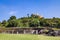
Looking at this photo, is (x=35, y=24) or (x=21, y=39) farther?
(x=35, y=24)

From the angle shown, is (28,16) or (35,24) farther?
(28,16)

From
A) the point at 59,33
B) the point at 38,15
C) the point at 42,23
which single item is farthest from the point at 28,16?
the point at 59,33

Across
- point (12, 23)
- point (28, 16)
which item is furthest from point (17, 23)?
point (28, 16)

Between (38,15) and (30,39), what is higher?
(38,15)

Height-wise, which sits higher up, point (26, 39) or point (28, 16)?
point (28, 16)

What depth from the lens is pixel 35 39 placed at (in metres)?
13.9

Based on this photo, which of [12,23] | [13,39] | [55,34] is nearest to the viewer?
[13,39]

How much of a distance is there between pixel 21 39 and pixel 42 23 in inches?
1101

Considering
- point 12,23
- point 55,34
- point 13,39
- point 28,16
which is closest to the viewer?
point 13,39

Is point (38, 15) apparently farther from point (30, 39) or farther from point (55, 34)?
point (30, 39)

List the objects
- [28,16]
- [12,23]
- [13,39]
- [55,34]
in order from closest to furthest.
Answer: [13,39]
[55,34]
[12,23]
[28,16]

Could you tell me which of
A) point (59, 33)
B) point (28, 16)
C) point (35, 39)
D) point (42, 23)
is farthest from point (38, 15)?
point (35, 39)

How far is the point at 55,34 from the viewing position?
2120cm

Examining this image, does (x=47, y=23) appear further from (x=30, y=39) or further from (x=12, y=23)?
(x=30, y=39)
